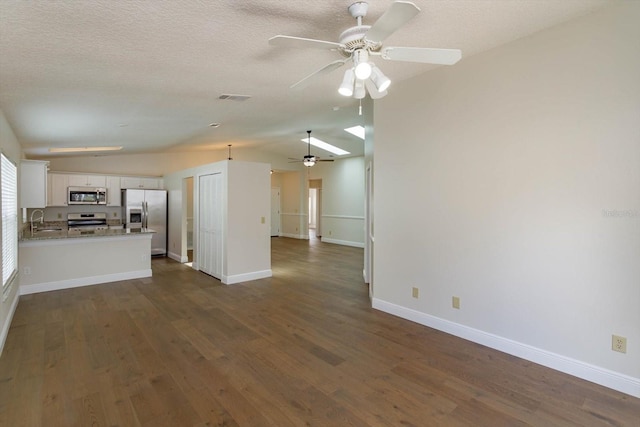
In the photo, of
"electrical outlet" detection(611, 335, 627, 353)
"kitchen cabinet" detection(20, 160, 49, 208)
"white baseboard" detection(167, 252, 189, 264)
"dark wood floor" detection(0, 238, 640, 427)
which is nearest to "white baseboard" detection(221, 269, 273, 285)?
"dark wood floor" detection(0, 238, 640, 427)

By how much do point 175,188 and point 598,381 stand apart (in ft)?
26.0

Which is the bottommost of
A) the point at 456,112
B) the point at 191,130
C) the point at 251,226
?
the point at 251,226

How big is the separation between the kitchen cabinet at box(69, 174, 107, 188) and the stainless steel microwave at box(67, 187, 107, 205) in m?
0.09

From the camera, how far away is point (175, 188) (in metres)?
7.68

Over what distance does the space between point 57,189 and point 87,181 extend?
1.85 feet

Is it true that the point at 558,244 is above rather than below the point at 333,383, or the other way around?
above

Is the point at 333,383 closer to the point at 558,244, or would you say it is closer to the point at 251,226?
the point at 558,244

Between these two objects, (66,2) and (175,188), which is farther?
(175,188)

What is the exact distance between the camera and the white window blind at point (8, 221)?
3450 millimetres

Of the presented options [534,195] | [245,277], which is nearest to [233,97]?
[245,277]

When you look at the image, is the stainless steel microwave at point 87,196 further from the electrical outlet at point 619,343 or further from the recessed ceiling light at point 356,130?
the electrical outlet at point 619,343

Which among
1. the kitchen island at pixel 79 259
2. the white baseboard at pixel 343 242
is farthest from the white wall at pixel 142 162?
the white baseboard at pixel 343 242

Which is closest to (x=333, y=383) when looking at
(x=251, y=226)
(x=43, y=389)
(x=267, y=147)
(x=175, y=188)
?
(x=43, y=389)

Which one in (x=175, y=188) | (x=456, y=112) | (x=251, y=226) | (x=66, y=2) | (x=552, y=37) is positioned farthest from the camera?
(x=175, y=188)
